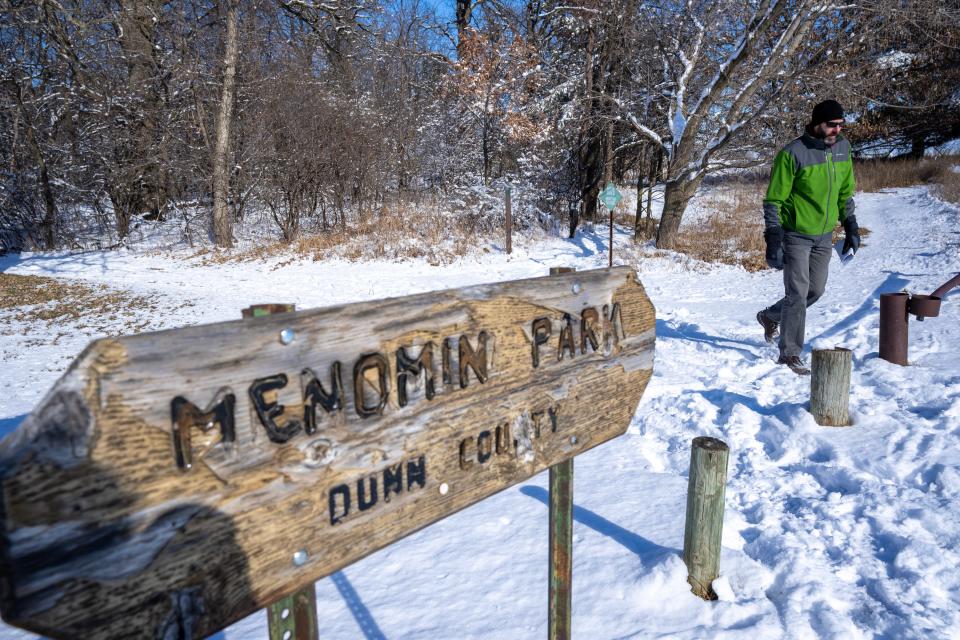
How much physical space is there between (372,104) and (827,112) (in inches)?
622

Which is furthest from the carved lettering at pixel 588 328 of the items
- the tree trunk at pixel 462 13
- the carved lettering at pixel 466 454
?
the tree trunk at pixel 462 13

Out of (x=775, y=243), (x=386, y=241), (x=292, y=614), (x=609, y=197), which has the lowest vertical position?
(x=292, y=614)

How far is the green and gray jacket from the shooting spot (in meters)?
4.09

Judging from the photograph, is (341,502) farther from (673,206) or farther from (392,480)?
(673,206)

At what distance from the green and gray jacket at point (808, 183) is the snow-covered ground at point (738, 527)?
4.01ft

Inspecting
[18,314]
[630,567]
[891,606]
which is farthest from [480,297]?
[18,314]

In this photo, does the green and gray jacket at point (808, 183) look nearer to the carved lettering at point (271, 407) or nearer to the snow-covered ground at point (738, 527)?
the snow-covered ground at point (738, 527)

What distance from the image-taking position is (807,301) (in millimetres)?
4512

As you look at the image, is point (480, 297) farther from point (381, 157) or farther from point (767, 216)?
point (381, 157)

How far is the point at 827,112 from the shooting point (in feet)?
12.7

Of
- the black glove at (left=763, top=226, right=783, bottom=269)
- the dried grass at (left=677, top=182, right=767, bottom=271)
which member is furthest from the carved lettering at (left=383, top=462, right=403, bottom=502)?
the dried grass at (left=677, top=182, right=767, bottom=271)

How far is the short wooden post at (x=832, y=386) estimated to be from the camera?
3318mm

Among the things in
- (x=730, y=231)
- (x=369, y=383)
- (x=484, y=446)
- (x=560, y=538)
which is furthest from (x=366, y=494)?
(x=730, y=231)

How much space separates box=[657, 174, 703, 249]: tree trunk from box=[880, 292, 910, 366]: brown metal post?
8138 millimetres
